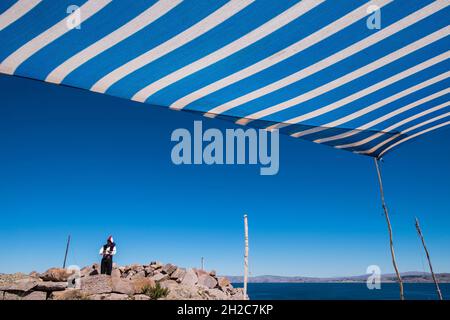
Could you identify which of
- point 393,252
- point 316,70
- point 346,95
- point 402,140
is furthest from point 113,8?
point 393,252

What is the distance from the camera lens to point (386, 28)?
7.00ft

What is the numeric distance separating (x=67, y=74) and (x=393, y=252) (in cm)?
516

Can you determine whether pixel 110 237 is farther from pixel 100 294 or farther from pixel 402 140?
pixel 402 140

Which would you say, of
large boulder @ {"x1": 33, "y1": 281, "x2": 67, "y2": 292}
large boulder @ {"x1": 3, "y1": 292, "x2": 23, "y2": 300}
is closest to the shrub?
large boulder @ {"x1": 33, "y1": 281, "x2": 67, "y2": 292}

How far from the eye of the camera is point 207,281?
41.0ft

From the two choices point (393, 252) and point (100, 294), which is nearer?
point (393, 252)

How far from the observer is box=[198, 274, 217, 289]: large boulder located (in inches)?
486

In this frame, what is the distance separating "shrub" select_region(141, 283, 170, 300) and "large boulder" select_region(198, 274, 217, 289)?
446cm

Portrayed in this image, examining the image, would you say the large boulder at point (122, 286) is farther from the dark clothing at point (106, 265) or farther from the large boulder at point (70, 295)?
the large boulder at point (70, 295)

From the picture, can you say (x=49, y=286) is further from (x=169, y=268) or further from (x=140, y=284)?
(x=169, y=268)

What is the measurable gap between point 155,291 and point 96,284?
130 centimetres

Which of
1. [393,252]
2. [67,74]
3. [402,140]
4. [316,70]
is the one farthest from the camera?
[393,252]

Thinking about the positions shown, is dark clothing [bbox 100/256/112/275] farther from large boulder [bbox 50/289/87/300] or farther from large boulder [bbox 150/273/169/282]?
large boulder [bbox 150/273/169/282]

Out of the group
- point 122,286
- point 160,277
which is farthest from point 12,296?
point 160,277
